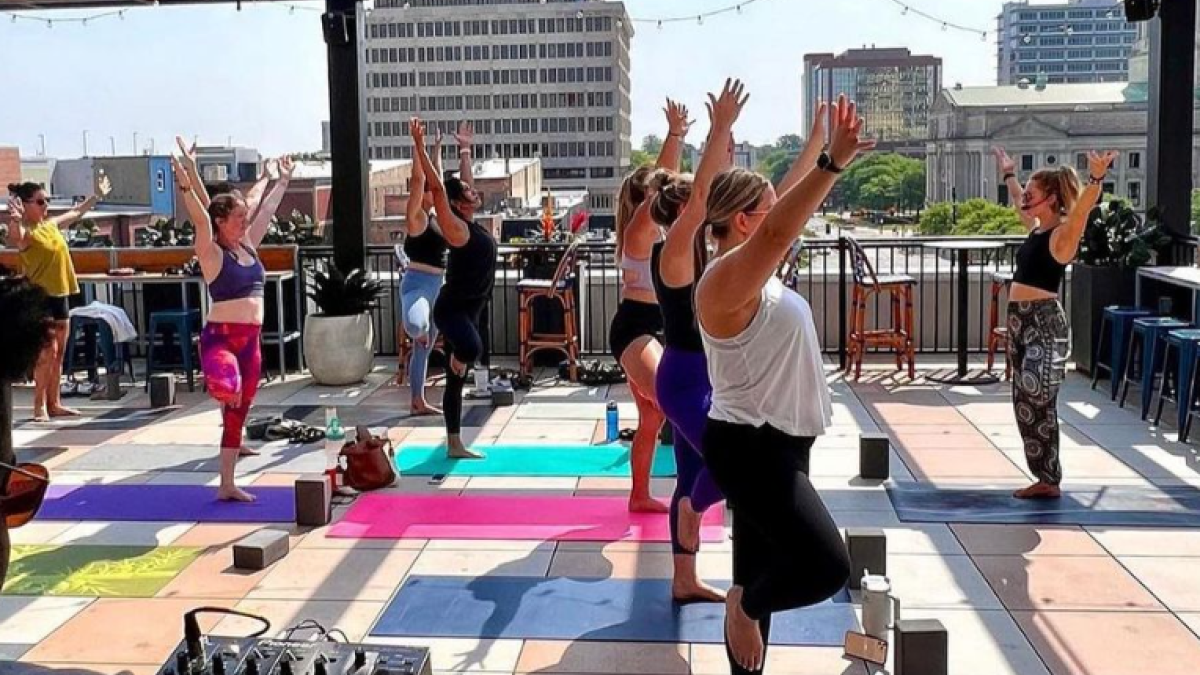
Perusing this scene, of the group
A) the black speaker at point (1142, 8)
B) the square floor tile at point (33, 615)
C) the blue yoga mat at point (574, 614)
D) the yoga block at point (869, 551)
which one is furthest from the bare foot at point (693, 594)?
the black speaker at point (1142, 8)

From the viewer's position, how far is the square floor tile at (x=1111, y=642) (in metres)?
3.60

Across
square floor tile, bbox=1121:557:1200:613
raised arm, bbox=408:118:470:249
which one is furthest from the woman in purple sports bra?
square floor tile, bbox=1121:557:1200:613

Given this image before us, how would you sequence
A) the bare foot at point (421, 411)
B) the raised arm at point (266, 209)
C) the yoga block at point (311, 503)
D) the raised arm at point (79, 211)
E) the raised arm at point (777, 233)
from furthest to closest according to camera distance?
the raised arm at point (79, 211), the bare foot at point (421, 411), the raised arm at point (266, 209), the yoga block at point (311, 503), the raised arm at point (777, 233)

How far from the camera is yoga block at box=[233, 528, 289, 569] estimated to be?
470 centimetres

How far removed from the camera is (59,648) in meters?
3.88

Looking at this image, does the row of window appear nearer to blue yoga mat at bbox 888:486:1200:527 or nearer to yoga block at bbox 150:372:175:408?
yoga block at bbox 150:372:175:408

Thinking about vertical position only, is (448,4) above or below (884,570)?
above

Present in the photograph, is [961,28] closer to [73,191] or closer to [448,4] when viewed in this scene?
[73,191]

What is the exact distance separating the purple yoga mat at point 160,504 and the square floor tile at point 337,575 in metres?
0.68

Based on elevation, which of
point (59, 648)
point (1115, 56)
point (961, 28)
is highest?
point (1115, 56)

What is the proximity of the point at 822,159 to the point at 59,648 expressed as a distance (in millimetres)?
2968

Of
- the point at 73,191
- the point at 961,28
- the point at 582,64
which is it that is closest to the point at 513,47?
the point at 582,64

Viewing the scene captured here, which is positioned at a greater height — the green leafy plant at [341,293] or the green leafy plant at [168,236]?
the green leafy plant at [168,236]

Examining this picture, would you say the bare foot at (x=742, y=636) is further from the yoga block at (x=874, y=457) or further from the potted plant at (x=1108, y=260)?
the potted plant at (x=1108, y=260)
